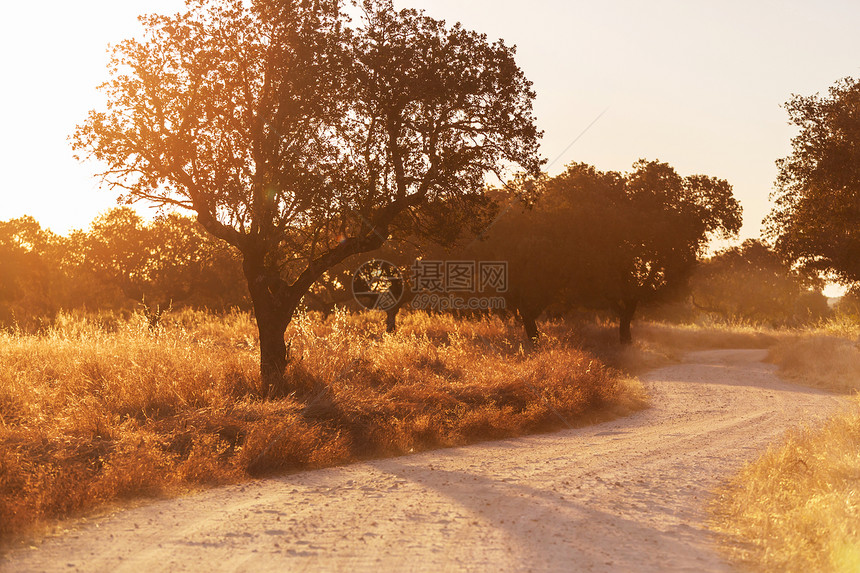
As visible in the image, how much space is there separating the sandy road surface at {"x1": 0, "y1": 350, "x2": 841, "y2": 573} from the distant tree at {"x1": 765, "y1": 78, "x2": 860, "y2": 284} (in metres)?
12.3

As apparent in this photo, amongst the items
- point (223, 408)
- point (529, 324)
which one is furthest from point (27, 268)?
point (223, 408)

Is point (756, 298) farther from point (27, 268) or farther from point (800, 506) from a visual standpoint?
point (800, 506)

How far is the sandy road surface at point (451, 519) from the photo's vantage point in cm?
563

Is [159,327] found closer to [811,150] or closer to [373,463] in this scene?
[373,463]

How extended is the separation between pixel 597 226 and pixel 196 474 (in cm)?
2503

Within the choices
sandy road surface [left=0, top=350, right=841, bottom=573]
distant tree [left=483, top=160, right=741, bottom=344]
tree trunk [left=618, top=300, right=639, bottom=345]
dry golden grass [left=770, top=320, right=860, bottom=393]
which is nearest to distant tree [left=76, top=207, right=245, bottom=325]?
distant tree [left=483, top=160, right=741, bottom=344]

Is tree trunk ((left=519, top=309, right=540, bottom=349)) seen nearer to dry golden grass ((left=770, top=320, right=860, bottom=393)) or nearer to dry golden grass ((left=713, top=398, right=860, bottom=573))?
dry golden grass ((left=770, top=320, right=860, bottom=393))

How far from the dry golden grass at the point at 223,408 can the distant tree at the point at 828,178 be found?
8820mm

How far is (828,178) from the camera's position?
20500mm

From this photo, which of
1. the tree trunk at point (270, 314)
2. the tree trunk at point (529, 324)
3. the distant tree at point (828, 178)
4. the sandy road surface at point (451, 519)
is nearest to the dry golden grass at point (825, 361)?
the distant tree at point (828, 178)

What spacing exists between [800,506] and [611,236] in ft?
83.6

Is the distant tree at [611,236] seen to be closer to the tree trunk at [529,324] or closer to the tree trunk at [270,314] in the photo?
the tree trunk at [529,324]

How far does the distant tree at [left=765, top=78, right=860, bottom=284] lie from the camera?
1995 cm

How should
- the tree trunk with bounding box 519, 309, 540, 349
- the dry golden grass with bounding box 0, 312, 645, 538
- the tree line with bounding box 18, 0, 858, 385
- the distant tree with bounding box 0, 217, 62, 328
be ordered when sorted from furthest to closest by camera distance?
the distant tree with bounding box 0, 217, 62, 328
the tree trunk with bounding box 519, 309, 540, 349
the tree line with bounding box 18, 0, 858, 385
the dry golden grass with bounding box 0, 312, 645, 538
